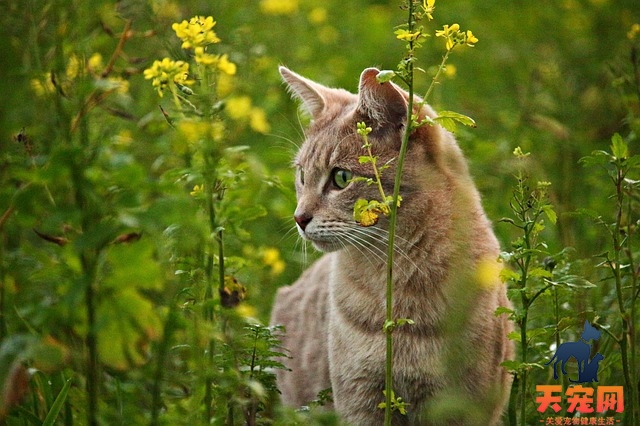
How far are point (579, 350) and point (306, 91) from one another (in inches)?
52.4

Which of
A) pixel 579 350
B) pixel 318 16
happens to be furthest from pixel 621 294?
pixel 318 16

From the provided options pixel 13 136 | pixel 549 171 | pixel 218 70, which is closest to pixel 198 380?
pixel 218 70

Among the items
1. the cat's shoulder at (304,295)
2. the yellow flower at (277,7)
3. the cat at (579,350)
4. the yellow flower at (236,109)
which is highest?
the yellow flower at (277,7)

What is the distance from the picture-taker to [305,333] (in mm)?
3275

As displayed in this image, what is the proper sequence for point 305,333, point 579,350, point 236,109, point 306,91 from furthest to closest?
point 305,333
point 306,91
point 579,350
point 236,109

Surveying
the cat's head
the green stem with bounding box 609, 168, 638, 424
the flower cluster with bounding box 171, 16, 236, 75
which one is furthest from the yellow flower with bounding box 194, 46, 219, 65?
the green stem with bounding box 609, 168, 638, 424

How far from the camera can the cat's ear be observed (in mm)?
2539

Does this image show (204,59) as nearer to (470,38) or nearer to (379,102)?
(470,38)

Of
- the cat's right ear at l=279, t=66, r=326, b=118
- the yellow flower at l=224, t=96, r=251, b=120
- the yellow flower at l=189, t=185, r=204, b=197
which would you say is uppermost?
the cat's right ear at l=279, t=66, r=326, b=118

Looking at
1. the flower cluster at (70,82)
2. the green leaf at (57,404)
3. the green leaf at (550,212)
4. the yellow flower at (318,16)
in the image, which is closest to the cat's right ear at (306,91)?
the flower cluster at (70,82)

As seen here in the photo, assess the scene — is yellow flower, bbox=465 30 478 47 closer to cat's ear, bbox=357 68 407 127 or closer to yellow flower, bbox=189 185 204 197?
cat's ear, bbox=357 68 407 127

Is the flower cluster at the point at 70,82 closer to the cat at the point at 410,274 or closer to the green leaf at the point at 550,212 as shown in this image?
the cat at the point at 410,274

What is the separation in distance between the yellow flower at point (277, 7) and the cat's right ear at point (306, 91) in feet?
8.05

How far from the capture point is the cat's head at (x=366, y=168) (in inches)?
102
